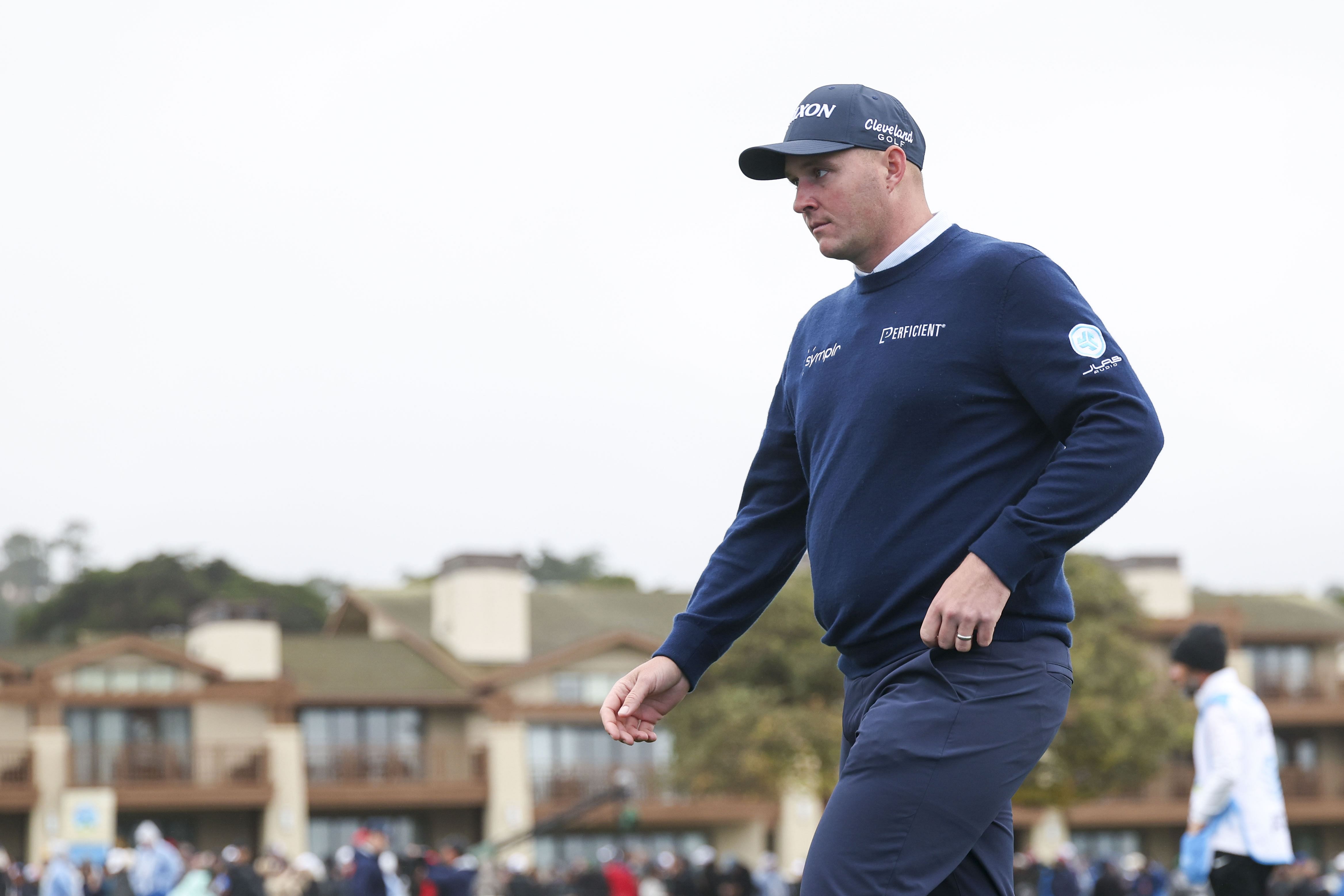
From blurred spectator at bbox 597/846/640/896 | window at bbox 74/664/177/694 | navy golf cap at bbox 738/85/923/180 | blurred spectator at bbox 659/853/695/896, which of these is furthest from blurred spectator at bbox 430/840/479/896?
window at bbox 74/664/177/694

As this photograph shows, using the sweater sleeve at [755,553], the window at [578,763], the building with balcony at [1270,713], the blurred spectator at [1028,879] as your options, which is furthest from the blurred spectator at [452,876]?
the building with balcony at [1270,713]

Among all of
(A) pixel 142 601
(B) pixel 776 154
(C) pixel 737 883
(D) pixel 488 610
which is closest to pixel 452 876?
(C) pixel 737 883

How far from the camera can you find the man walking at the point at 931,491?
131 inches

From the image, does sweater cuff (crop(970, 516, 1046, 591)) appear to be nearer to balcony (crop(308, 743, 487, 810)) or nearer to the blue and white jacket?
the blue and white jacket

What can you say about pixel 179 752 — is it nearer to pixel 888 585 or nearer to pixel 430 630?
pixel 430 630

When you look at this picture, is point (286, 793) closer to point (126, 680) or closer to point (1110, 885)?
point (126, 680)

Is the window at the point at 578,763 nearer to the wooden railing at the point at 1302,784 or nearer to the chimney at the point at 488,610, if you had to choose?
the chimney at the point at 488,610

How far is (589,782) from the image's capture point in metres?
50.5

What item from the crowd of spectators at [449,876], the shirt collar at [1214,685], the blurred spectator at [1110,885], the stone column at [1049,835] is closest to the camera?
the shirt collar at [1214,685]

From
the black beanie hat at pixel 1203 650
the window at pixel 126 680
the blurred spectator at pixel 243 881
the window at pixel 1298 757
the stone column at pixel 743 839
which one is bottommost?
the stone column at pixel 743 839

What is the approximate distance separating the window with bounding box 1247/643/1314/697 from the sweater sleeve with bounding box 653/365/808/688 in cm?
6046

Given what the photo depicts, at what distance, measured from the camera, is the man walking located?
3.33m

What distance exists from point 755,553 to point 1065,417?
905mm

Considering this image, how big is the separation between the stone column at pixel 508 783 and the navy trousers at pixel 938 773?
46.9 meters
